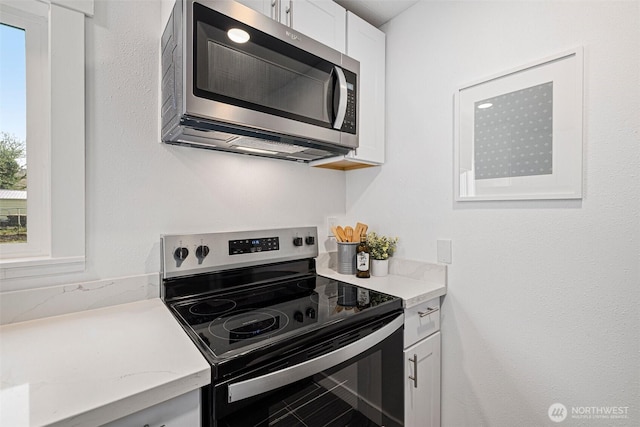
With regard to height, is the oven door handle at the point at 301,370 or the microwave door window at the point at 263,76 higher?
the microwave door window at the point at 263,76

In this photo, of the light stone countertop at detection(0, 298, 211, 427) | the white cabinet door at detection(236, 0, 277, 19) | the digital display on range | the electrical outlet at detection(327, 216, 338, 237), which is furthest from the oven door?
the white cabinet door at detection(236, 0, 277, 19)

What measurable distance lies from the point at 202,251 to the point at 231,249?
14 centimetres

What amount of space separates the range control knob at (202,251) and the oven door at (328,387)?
0.65 m

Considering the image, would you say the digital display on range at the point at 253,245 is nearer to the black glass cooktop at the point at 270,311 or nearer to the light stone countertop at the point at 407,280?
the black glass cooktop at the point at 270,311

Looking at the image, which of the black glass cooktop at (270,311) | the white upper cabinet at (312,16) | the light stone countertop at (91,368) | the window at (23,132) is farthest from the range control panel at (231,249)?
the white upper cabinet at (312,16)

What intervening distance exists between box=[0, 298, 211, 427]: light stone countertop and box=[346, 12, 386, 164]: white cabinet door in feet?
3.81

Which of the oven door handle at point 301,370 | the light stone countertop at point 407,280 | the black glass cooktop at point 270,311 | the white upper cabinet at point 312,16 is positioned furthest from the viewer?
the light stone countertop at point 407,280

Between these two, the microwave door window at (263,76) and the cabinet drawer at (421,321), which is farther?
the cabinet drawer at (421,321)

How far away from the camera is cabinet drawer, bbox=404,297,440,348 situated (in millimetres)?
1292

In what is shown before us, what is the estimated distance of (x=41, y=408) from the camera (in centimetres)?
56

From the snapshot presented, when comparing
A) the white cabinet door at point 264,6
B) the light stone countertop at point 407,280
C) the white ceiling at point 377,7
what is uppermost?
the white ceiling at point 377,7

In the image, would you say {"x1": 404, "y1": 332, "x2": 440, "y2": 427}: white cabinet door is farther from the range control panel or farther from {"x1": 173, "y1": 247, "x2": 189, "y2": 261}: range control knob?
{"x1": 173, "y1": 247, "x2": 189, "y2": 261}: range control knob

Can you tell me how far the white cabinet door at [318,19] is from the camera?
4.16 ft

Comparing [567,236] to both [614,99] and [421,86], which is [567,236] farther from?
[421,86]
